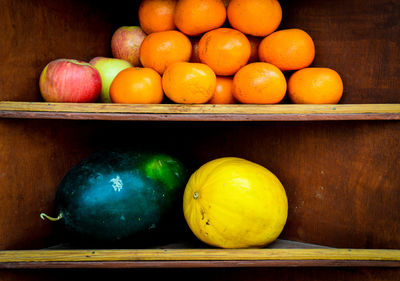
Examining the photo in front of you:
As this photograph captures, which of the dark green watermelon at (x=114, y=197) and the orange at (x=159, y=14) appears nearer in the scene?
the dark green watermelon at (x=114, y=197)

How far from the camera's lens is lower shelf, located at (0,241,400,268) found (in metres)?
0.68

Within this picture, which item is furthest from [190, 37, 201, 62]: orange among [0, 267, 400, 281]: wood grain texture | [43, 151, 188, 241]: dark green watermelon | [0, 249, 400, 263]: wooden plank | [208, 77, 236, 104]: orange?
[0, 267, 400, 281]: wood grain texture

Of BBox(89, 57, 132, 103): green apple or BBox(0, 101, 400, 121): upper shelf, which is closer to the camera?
BBox(0, 101, 400, 121): upper shelf

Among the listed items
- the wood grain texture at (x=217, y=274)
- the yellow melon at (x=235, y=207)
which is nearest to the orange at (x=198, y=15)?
the yellow melon at (x=235, y=207)

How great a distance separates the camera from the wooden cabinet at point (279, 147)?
0.68m

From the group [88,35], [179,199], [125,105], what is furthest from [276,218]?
[88,35]

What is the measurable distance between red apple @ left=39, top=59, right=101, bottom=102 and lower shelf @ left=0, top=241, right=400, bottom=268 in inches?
14.4

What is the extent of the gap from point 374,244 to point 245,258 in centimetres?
34

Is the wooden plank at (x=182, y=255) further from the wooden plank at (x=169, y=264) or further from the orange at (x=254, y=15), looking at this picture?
the orange at (x=254, y=15)

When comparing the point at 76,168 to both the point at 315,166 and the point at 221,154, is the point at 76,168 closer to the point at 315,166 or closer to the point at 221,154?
the point at 221,154

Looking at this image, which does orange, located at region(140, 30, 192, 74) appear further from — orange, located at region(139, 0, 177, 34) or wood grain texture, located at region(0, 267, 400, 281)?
wood grain texture, located at region(0, 267, 400, 281)

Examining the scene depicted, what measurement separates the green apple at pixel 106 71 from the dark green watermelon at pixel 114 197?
0.60 feet

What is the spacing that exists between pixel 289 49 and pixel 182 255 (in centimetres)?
55

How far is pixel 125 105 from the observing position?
68cm
